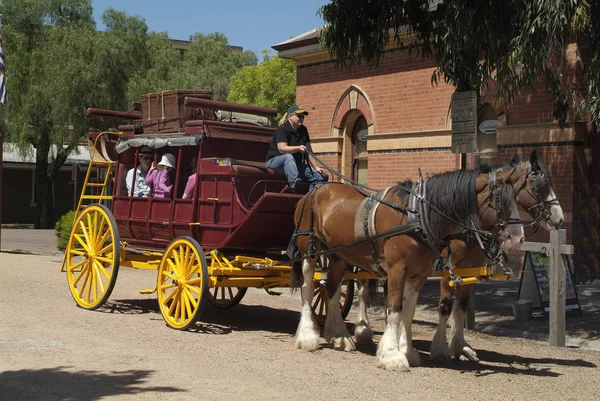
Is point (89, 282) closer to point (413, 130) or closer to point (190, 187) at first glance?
point (190, 187)

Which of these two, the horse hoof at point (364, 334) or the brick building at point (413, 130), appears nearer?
the horse hoof at point (364, 334)

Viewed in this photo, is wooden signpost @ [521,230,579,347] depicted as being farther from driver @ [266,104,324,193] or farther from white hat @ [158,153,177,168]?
white hat @ [158,153,177,168]

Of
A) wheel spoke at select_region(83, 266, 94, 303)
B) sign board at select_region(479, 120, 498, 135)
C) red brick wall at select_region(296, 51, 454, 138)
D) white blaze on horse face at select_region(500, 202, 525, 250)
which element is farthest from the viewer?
red brick wall at select_region(296, 51, 454, 138)

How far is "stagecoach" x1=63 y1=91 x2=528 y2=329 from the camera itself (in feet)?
31.1

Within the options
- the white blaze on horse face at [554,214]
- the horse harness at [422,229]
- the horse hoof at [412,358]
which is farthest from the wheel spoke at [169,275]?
the white blaze on horse face at [554,214]

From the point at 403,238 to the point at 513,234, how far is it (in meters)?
1.00

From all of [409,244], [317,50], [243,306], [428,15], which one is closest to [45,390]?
[409,244]

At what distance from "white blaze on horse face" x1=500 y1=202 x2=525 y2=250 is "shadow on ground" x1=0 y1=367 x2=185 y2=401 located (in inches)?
122

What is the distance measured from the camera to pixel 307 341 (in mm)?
8516

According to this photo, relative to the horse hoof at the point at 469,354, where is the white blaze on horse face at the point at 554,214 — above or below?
above

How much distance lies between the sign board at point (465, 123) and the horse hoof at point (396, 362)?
372 centimetres

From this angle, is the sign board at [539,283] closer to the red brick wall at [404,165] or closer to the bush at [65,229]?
the red brick wall at [404,165]

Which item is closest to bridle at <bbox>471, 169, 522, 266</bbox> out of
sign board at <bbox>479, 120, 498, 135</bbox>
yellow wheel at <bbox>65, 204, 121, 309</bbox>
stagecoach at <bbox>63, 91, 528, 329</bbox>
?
stagecoach at <bbox>63, 91, 528, 329</bbox>

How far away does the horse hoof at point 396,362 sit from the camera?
24.2 feet
